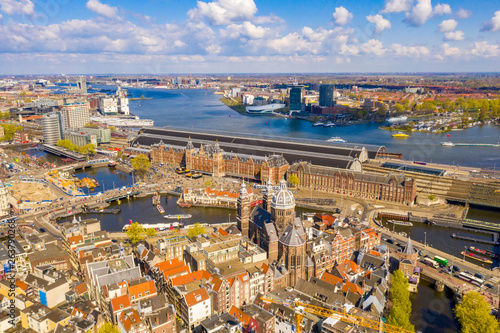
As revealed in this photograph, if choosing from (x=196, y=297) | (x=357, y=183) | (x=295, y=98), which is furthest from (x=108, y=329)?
(x=295, y=98)

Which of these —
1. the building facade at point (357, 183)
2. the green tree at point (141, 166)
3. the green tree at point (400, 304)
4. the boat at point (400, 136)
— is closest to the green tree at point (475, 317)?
the green tree at point (400, 304)

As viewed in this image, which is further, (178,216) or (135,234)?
(178,216)

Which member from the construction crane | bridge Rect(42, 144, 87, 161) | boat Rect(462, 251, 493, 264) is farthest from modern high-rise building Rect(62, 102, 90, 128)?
boat Rect(462, 251, 493, 264)

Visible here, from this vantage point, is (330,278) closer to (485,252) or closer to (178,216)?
(485,252)


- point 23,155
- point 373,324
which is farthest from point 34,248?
point 23,155

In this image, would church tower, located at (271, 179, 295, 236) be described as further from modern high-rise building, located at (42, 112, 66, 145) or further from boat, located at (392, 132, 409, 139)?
boat, located at (392, 132, 409, 139)

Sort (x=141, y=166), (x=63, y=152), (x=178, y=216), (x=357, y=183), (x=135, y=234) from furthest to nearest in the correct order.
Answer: (x=63, y=152) < (x=141, y=166) < (x=357, y=183) < (x=178, y=216) < (x=135, y=234)
